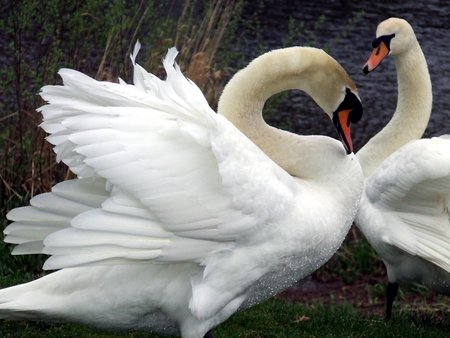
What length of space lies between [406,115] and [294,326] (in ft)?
6.61

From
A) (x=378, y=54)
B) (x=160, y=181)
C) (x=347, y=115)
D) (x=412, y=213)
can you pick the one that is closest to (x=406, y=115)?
(x=378, y=54)

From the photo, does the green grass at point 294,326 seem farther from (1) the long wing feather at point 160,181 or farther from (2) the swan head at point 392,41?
(2) the swan head at point 392,41

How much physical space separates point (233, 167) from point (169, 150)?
280 millimetres

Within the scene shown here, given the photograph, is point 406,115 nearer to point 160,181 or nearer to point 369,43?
point 160,181

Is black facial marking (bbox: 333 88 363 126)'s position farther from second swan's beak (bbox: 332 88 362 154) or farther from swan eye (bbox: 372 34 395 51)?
swan eye (bbox: 372 34 395 51)

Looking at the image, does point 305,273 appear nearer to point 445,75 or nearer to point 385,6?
point 445,75

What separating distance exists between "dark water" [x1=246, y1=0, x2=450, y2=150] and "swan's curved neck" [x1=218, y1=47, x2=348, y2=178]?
5645 mm

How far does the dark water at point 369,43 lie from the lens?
9.95 metres

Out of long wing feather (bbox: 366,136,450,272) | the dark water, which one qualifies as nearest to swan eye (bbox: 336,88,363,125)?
long wing feather (bbox: 366,136,450,272)

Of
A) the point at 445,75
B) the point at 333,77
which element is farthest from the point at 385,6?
the point at 333,77

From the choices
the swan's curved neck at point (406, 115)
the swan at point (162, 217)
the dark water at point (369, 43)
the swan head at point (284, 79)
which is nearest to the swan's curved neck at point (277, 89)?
the swan head at point (284, 79)

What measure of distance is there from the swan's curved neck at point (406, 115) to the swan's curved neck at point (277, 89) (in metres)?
2.04

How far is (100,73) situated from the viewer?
6160mm

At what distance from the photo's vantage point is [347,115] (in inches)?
148
